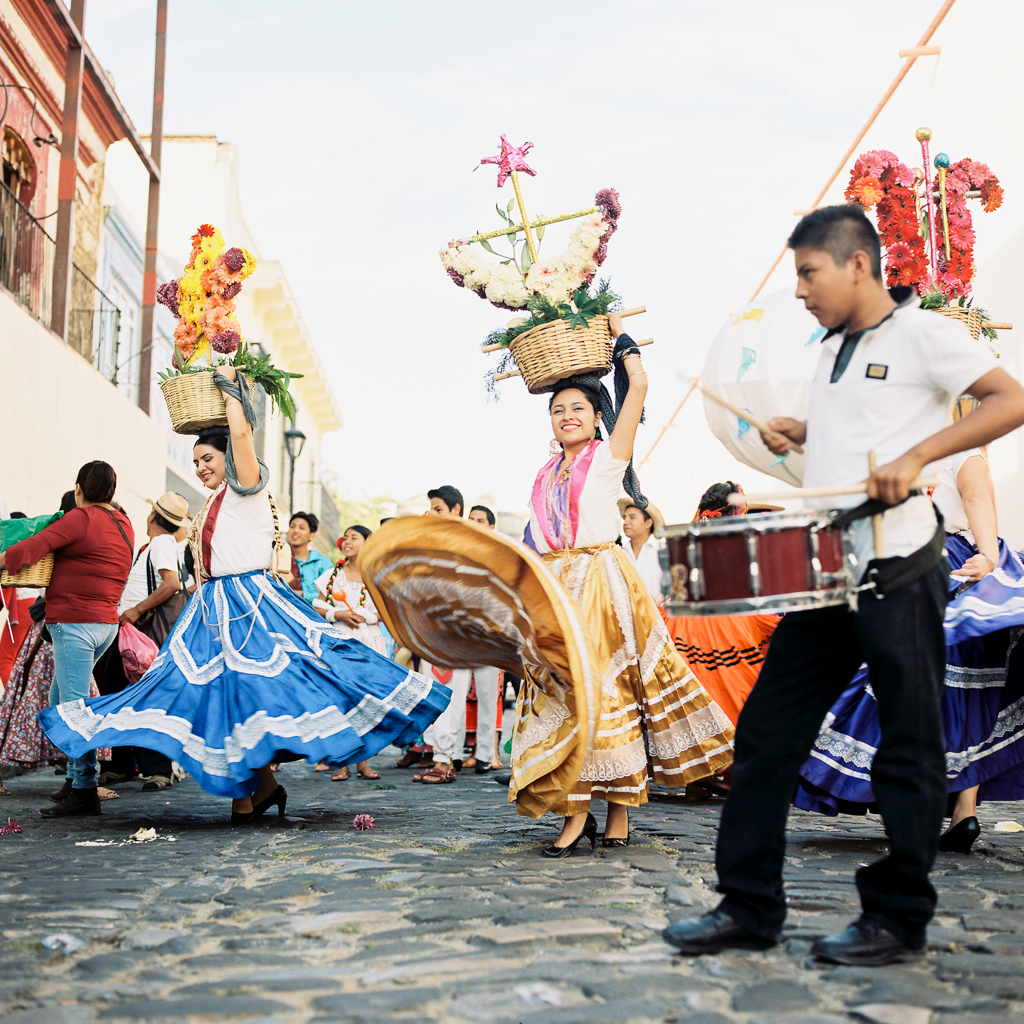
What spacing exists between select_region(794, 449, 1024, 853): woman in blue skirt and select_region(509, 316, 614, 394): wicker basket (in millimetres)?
1538

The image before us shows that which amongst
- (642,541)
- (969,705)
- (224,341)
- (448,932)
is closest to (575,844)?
(448,932)

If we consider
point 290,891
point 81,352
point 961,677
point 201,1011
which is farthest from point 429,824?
point 81,352

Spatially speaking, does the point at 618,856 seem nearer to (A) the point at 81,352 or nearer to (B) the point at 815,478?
(B) the point at 815,478

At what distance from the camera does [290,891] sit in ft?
12.3

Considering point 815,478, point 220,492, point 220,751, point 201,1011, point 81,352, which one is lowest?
point 201,1011

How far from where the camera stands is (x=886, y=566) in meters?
3.04

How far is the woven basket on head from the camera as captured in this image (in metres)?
5.52

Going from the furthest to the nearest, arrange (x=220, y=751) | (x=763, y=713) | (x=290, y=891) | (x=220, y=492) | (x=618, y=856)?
(x=220, y=492) < (x=220, y=751) < (x=618, y=856) < (x=290, y=891) < (x=763, y=713)

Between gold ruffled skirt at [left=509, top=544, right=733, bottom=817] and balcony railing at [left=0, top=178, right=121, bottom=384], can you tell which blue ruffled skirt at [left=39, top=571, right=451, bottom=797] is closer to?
gold ruffled skirt at [left=509, top=544, right=733, bottom=817]

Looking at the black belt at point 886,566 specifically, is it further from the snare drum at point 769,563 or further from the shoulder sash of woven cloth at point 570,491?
the shoulder sash of woven cloth at point 570,491

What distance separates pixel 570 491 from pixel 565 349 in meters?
0.59

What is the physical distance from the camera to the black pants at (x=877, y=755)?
2.89 meters

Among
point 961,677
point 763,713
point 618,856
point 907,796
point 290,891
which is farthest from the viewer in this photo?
point 961,677

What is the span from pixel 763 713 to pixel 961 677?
2.15 meters
